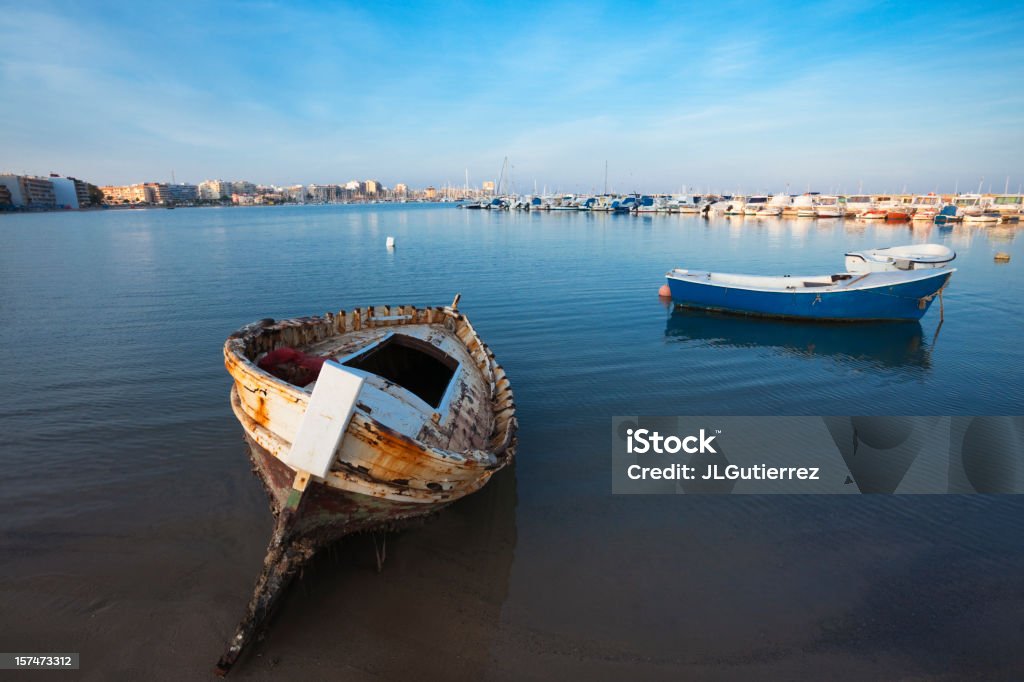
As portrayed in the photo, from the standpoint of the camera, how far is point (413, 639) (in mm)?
6367

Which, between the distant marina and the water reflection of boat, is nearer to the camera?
the water reflection of boat

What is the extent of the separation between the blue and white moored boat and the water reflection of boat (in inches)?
22.2

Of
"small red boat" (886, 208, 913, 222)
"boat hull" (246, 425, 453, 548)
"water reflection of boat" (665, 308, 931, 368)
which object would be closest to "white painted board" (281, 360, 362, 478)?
"boat hull" (246, 425, 453, 548)

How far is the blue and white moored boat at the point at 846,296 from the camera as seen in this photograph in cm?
2156

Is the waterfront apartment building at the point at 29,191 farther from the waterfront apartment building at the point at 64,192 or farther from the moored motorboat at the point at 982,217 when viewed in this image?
the moored motorboat at the point at 982,217

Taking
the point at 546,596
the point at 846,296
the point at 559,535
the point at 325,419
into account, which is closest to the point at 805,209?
the point at 846,296

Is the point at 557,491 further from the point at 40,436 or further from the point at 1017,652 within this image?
the point at 40,436

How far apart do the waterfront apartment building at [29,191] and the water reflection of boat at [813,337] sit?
193 metres

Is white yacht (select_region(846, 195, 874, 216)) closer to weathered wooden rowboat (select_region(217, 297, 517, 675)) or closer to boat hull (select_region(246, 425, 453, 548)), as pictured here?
weathered wooden rowboat (select_region(217, 297, 517, 675))

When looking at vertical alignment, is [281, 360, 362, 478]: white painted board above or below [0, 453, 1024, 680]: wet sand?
above

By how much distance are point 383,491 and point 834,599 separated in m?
6.76

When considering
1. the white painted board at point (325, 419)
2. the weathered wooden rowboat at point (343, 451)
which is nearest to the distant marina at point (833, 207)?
the weathered wooden rowboat at point (343, 451)

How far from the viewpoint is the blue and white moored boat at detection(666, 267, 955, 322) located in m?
21.6

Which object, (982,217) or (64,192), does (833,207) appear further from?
(64,192)
